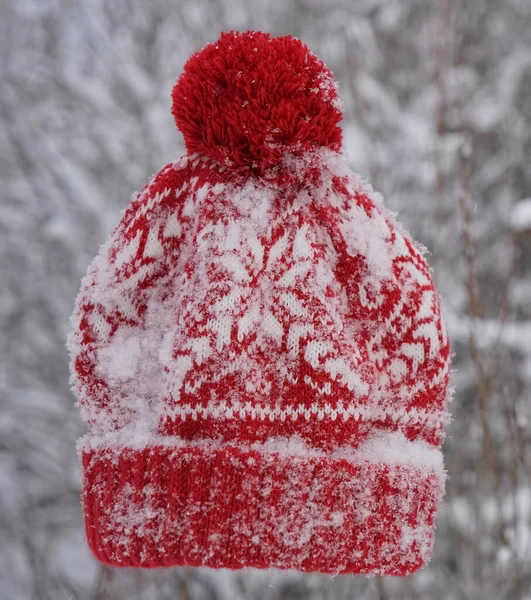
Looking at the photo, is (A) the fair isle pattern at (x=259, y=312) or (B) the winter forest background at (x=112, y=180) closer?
(A) the fair isle pattern at (x=259, y=312)

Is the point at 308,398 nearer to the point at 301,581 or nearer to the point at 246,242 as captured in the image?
the point at 246,242

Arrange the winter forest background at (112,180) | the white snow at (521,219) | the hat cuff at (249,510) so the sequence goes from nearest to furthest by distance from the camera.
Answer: the hat cuff at (249,510) → the white snow at (521,219) → the winter forest background at (112,180)

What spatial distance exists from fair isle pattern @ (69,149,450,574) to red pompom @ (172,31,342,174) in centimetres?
3

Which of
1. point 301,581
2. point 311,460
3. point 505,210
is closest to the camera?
point 311,460

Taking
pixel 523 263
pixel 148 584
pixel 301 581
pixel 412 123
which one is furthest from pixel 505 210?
pixel 148 584

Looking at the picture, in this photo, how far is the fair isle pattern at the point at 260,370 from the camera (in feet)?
2.58

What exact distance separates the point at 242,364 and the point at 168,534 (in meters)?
0.24

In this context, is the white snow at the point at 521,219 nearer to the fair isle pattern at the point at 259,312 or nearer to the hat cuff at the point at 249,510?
the fair isle pattern at the point at 259,312

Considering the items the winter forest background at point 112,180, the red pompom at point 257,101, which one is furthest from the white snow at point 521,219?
the winter forest background at point 112,180

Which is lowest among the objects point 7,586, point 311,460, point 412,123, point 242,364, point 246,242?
point 7,586

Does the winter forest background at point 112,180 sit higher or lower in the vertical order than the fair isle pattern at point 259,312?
higher

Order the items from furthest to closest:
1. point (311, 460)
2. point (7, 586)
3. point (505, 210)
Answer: point (505, 210) → point (7, 586) → point (311, 460)

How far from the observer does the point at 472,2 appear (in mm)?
2848

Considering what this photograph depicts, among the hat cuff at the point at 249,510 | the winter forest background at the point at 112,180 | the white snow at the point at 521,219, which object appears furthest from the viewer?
the winter forest background at the point at 112,180
